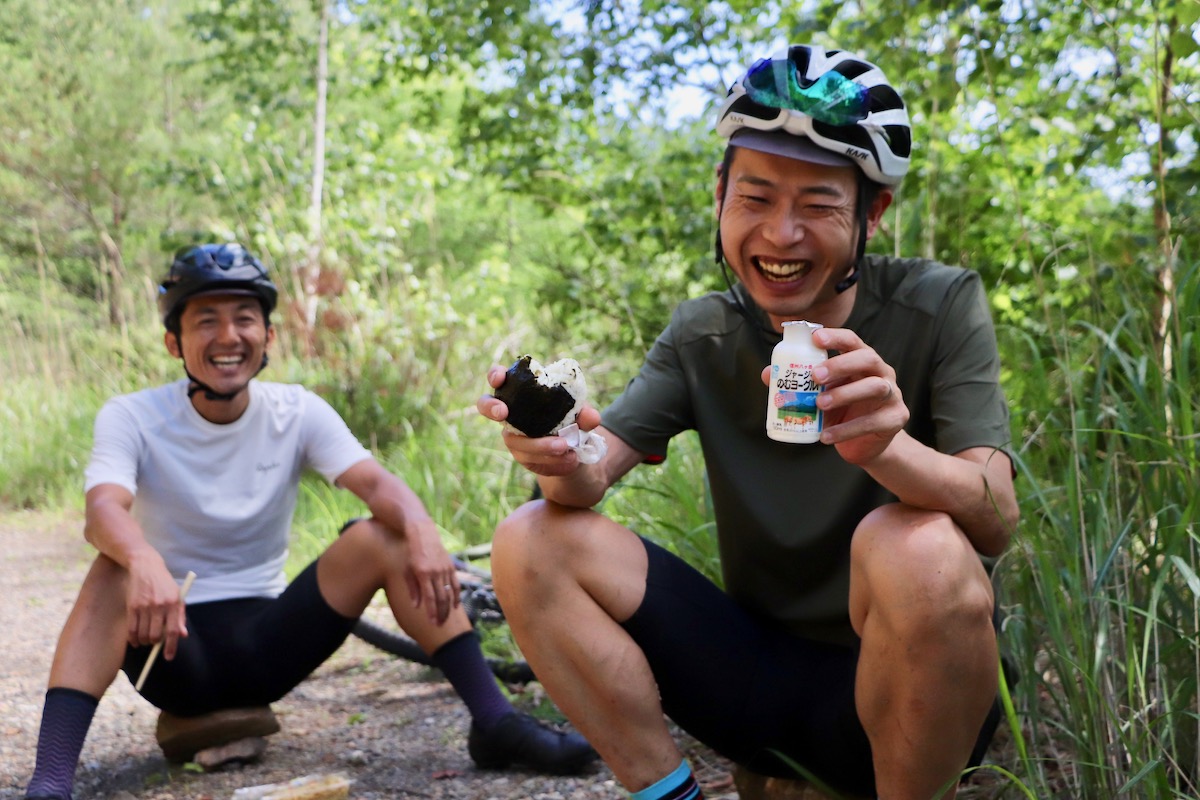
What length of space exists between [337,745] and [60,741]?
82cm

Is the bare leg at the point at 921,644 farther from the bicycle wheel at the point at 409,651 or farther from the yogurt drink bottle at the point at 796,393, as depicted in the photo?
the bicycle wheel at the point at 409,651

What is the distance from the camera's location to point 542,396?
7.04 feet

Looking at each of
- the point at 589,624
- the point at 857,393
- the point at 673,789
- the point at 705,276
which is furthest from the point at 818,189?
the point at 705,276

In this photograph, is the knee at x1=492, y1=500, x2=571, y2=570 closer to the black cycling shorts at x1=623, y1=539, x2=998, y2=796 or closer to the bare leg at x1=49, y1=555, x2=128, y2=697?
the black cycling shorts at x1=623, y1=539, x2=998, y2=796

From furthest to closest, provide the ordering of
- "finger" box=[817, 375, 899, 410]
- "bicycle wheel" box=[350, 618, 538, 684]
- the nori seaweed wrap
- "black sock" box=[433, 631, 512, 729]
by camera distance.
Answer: "bicycle wheel" box=[350, 618, 538, 684], "black sock" box=[433, 631, 512, 729], the nori seaweed wrap, "finger" box=[817, 375, 899, 410]

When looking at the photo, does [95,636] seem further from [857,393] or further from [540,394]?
[857,393]

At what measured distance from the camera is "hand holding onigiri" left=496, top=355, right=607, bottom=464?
2.14m

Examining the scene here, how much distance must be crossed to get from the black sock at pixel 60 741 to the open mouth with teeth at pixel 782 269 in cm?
198

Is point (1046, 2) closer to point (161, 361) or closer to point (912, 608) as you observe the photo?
point (912, 608)

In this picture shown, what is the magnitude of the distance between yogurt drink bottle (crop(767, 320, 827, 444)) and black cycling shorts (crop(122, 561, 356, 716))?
1.78 metres

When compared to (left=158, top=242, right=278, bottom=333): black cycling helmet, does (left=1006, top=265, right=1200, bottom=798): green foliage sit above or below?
below

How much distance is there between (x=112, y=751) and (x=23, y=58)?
54.8ft

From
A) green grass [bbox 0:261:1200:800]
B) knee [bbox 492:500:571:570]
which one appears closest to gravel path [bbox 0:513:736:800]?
green grass [bbox 0:261:1200:800]

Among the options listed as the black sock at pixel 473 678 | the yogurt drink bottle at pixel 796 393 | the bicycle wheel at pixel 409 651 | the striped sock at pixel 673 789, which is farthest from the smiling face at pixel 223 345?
the yogurt drink bottle at pixel 796 393
